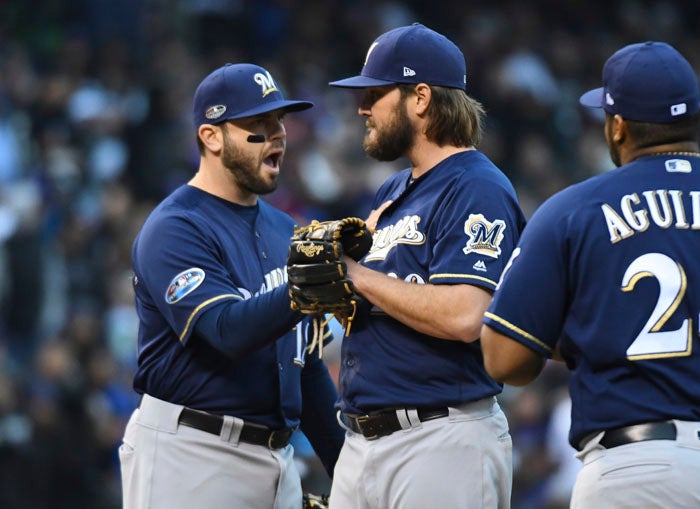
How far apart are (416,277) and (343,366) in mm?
444

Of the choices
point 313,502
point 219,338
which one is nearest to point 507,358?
point 219,338

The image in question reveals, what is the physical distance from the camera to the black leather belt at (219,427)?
14.3ft

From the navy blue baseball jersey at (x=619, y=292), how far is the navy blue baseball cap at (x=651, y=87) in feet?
0.46

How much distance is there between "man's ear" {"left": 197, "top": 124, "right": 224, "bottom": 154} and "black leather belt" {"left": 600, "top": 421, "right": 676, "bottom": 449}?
6.55 feet

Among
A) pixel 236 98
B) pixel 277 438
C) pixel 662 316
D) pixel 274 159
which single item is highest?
pixel 236 98

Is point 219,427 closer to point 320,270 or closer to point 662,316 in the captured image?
point 320,270

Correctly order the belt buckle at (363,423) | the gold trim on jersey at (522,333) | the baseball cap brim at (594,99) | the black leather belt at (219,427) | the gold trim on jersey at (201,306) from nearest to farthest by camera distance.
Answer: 1. the gold trim on jersey at (522,333)
2. the baseball cap brim at (594,99)
3. the belt buckle at (363,423)
4. the gold trim on jersey at (201,306)
5. the black leather belt at (219,427)

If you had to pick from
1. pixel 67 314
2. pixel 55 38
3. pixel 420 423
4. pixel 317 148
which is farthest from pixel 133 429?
pixel 55 38

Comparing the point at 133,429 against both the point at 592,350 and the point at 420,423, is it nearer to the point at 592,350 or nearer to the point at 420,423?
the point at 420,423

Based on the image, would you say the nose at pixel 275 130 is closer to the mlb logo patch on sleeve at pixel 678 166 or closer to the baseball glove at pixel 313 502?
the baseball glove at pixel 313 502

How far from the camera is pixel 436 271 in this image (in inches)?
154

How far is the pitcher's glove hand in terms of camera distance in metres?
3.89

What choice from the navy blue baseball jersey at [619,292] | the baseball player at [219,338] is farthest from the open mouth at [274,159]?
the navy blue baseball jersey at [619,292]

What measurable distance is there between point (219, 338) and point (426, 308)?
780 millimetres
